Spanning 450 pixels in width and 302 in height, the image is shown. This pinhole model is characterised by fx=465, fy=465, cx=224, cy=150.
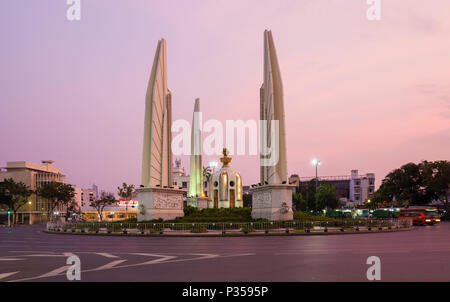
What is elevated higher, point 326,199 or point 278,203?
point 278,203

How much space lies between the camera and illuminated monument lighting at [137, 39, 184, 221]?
148ft

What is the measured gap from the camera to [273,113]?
4453cm

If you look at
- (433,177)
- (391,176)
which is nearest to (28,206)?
(391,176)

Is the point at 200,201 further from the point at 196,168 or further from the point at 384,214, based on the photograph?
the point at 384,214

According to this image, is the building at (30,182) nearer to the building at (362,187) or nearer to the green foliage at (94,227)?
the green foliage at (94,227)

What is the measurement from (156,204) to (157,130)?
26.6ft

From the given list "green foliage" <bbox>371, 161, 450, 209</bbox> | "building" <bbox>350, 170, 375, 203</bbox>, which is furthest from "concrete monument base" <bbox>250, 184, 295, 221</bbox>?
"building" <bbox>350, 170, 375, 203</bbox>

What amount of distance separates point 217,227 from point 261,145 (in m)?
13.6

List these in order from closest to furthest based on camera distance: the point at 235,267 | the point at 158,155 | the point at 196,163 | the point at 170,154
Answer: the point at 235,267 → the point at 158,155 → the point at 170,154 → the point at 196,163

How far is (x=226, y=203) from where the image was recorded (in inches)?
2697

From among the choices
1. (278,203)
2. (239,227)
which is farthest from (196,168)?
(239,227)

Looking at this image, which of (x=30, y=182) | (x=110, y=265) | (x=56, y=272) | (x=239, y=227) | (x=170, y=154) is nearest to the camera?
(x=56, y=272)

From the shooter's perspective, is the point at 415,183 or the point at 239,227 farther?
the point at 415,183

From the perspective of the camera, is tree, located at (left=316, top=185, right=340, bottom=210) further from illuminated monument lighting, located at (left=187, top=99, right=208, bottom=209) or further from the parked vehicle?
illuminated monument lighting, located at (left=187, top=99, right=208, bottom=209)
